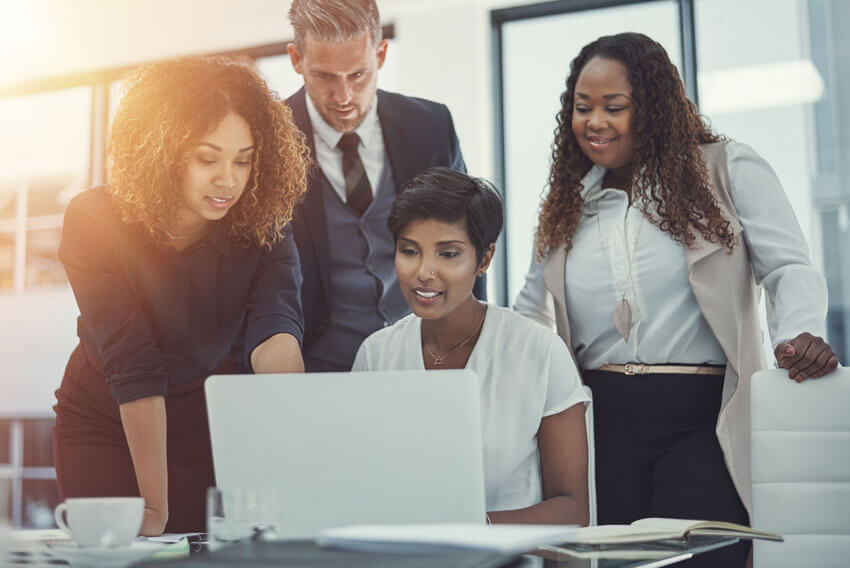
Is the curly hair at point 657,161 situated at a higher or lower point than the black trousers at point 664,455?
higher

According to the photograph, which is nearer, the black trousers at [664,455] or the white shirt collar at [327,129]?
the black trousers at [664,455]

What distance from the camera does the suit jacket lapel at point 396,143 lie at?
2662 mm

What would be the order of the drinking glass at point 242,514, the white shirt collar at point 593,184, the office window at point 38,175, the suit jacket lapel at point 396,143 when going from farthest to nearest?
the office window at point 38,175
the suit jacket lapel at point 396,143
the white shirt collar at point 593,184
the drinking glass at point 242,514

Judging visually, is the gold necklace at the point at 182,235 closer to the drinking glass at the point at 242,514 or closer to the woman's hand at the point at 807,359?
the drinking glass at the point at 242,514

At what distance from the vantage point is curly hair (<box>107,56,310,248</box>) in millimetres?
2037

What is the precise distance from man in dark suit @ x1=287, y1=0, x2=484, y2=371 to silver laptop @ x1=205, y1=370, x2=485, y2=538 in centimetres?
139

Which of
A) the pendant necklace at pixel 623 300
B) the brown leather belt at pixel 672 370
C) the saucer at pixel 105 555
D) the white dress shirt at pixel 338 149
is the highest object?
the white dress shirt at pixel 338 149

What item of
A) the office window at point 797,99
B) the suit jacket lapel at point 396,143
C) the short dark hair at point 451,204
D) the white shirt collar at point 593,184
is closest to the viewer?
the short dark hair at point 451,204

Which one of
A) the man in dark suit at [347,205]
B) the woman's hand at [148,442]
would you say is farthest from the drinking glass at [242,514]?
the man in dark suit at [347,205]

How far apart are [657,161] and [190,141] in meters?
1.01

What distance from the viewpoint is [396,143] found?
2688mm

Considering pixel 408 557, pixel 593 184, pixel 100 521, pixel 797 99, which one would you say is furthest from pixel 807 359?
pixel 797 99

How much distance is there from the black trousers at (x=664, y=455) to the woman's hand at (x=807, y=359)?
10.3 inches

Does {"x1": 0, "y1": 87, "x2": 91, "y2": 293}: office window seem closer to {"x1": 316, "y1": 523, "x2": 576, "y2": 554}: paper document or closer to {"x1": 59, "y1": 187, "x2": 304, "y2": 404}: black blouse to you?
{"x1": 59, "y1": 187, "x2": 304, "y2": 404}: black blouse
